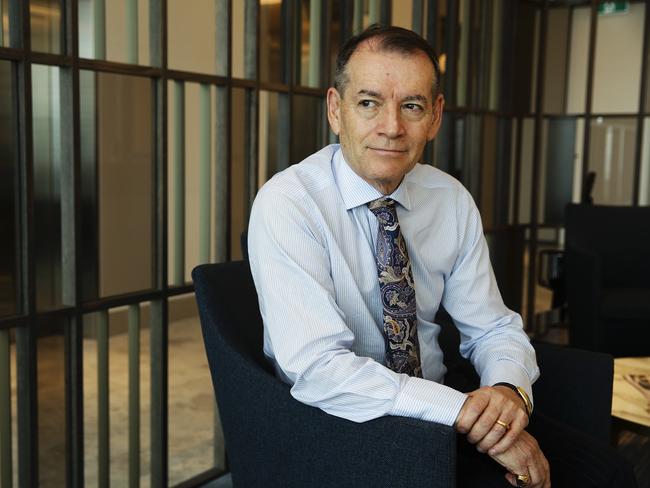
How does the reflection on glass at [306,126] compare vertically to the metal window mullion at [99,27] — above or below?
below

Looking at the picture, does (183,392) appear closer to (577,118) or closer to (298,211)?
(298,211)

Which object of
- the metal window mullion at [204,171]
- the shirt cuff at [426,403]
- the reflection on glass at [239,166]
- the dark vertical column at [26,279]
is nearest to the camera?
the shirt cuff at [426,403]

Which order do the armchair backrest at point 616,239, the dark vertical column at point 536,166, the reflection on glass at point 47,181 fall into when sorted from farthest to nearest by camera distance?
1. the dark vertical column at point 536,166
2. the armchair backrest at point 616,239
3. the reflection on glass at point 47,181

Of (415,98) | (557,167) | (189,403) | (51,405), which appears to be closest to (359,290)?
(415,98)

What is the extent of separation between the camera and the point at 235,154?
288cm

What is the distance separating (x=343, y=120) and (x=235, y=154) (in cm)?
107

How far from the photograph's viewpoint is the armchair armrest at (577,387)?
2012 mm

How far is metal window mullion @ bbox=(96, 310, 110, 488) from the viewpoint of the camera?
244cm

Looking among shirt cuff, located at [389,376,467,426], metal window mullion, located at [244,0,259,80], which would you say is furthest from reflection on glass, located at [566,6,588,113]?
shirt cuff, located at [389,376,467,426]

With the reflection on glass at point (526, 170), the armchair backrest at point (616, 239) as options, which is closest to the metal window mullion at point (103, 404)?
the armchair backrest at point (616, 239)

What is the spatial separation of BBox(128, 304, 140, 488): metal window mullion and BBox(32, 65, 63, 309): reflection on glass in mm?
372

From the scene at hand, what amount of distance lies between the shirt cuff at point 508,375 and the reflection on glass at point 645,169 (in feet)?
13.2

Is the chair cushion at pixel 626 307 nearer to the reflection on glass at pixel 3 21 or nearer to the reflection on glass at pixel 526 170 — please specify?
the reflection on glass at pixel 526 170

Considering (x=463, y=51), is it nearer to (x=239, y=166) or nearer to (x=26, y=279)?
(x=239, y=166)
